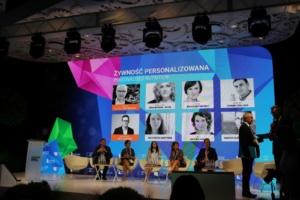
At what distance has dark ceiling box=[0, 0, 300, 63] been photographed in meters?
6.41

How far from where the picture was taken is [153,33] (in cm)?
684

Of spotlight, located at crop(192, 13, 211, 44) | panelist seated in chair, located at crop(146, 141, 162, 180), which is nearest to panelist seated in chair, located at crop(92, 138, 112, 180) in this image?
panelist seated in chair, located at crop(146, 141, 162, 180)

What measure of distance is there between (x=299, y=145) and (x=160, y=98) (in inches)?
272

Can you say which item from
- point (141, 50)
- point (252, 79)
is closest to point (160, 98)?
point (141, 50)

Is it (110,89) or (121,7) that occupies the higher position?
(121,7)

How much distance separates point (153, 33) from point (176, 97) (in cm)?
287

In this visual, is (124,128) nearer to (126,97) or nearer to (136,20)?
(126,97)

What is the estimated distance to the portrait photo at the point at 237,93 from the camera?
8.57 m

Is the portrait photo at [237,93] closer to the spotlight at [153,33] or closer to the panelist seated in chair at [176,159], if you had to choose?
the panelist seated in chair at [176,159]

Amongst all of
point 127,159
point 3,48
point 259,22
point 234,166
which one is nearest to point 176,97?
point 127,159

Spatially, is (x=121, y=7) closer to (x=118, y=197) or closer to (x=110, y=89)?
(x=110, y=89)

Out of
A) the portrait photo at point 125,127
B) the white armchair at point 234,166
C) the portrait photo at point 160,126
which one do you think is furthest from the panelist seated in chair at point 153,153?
the white armchair at point 234,166

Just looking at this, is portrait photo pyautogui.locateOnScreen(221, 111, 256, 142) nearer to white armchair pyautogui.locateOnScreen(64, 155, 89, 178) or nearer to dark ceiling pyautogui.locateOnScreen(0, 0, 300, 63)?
dark ceiling pyautogui.locateOnScreen(0, 0, 300, 63)

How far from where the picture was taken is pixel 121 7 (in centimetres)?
719
